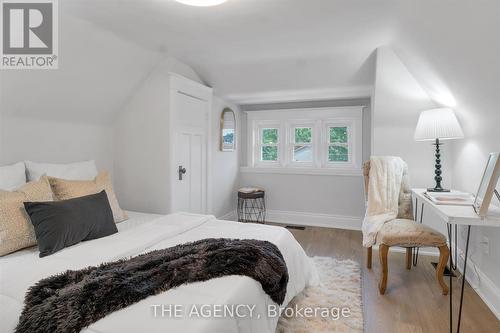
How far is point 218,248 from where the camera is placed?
5.60 feet

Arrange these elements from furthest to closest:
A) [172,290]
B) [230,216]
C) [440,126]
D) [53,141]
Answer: [230,216], [53,141], [440,126], [172,290]

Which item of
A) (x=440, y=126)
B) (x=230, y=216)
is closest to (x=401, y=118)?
(x=440, y=126)

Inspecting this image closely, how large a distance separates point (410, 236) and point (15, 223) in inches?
111

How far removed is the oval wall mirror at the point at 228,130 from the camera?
4.42m

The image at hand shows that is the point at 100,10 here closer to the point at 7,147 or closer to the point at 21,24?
the point at 21,24

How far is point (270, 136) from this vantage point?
200 inches

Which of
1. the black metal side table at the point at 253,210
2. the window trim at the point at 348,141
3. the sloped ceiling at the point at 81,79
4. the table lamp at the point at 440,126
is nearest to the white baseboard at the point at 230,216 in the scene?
the black metal side table at the point at 253,210

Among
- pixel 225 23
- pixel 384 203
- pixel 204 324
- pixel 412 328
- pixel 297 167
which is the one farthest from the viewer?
pixel 297 167

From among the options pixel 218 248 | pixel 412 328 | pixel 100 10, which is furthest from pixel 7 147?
pixel 412 328

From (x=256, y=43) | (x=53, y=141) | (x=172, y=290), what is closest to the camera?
(x=172, y=290)

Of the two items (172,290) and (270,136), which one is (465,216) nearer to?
(172,290)

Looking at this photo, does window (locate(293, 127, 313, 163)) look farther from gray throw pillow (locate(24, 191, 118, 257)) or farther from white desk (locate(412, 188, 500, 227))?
gray throw pillow (locate(24, 191, 118, 257))

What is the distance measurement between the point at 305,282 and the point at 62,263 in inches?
67.0

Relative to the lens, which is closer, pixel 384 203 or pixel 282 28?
pixel 282 28
